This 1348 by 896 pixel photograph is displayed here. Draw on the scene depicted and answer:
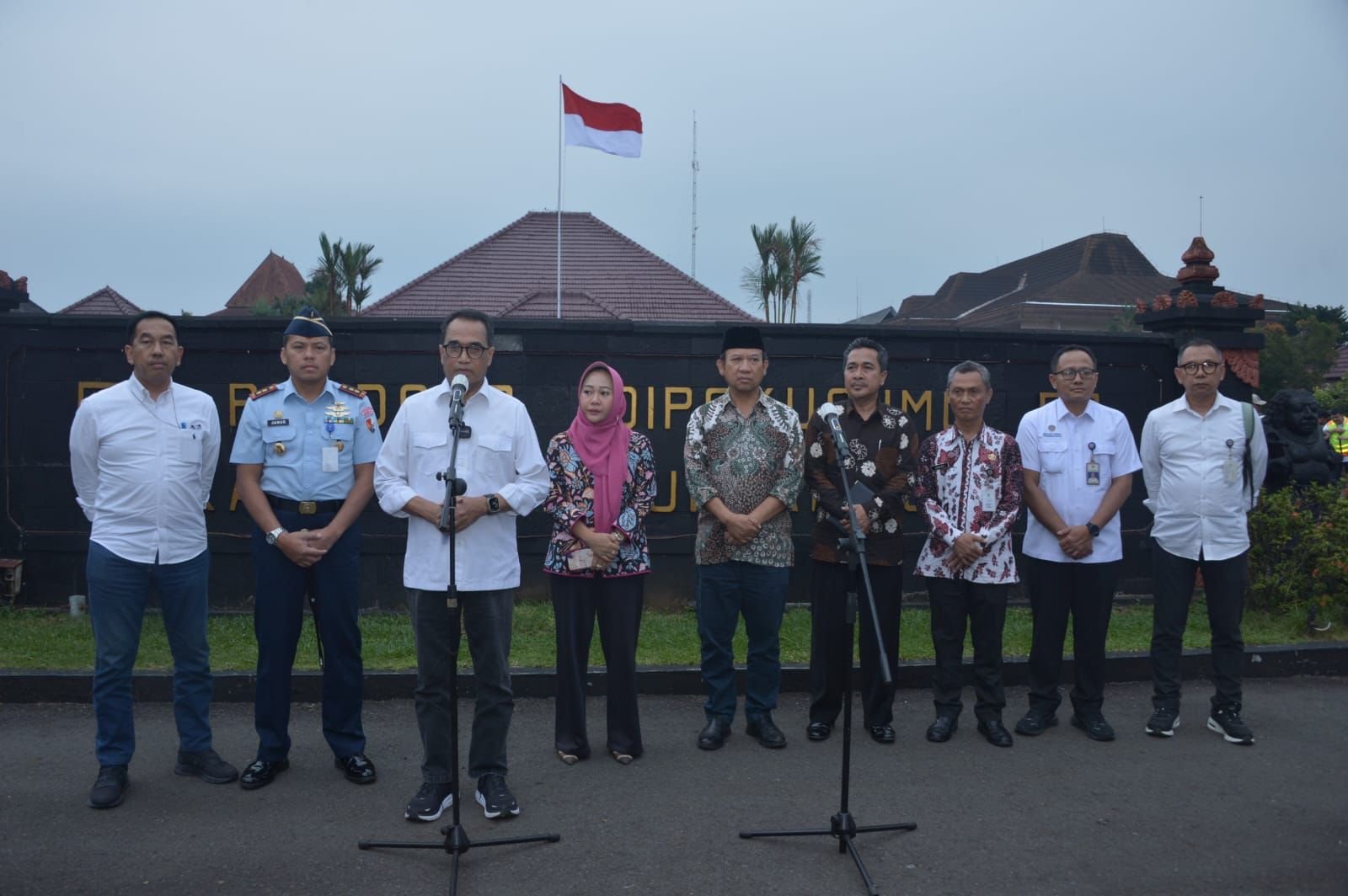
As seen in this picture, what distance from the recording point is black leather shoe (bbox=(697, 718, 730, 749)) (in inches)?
194

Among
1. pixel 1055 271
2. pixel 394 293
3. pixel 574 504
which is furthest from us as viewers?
pixel 1055 271

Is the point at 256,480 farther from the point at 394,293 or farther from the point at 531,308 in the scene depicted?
the point at 394,293

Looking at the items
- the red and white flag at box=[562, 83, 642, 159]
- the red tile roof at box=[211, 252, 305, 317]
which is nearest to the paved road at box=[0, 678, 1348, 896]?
the red and white flag at box=[562, 83, 642, 159]

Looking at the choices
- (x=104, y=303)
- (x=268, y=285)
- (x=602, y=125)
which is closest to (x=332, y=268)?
(x=104, y=303)

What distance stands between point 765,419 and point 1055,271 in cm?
5482

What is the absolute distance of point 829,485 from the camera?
5086 millimetres

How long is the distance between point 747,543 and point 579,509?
0.84m

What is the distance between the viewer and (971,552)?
5.01m

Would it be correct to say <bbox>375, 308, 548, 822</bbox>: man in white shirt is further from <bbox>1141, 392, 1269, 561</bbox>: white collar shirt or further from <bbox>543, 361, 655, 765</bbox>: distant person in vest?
<bbox>1141, 392, 1269, 561</bbox>: white collar shirt

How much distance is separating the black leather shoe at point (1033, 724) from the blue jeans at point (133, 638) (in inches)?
153

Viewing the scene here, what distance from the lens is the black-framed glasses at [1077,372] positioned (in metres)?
5.21

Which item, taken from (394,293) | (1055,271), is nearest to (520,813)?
(394,293)

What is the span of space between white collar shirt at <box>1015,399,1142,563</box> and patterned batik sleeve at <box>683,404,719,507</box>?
170cm

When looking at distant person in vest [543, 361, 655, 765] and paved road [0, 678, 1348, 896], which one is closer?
paved road [0, 678, 1348, 896]
